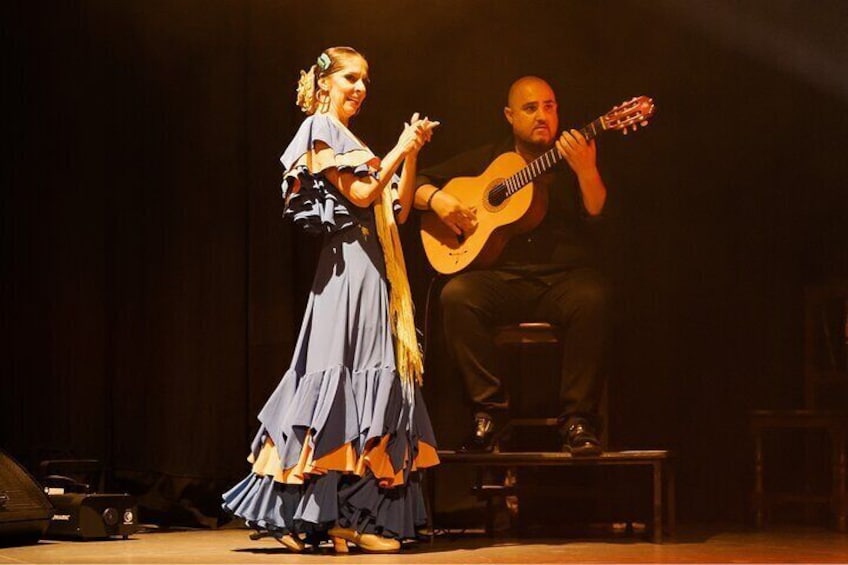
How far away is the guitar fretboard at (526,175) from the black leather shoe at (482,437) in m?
0.82

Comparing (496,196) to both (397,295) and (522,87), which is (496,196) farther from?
(397,295)

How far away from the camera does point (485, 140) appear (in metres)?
5.47

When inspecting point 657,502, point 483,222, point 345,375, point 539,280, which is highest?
point 483,222

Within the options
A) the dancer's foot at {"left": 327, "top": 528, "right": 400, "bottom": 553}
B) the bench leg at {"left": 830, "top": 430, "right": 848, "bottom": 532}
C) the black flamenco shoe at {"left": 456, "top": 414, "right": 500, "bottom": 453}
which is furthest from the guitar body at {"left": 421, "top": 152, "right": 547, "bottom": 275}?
the bench leg at {"left": 830, "top": 430, "right": 848, "bottom": 532}

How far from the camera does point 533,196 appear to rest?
5031mm

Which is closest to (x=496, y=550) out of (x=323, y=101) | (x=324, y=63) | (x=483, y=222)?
(x=483, y=222)

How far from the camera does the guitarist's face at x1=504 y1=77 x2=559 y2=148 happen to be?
5125mm

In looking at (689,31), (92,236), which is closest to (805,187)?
(689,31)

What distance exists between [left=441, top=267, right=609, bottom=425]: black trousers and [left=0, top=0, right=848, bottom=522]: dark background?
0.54m

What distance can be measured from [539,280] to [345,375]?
1.19 metres

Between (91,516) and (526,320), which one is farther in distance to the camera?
(526,320)

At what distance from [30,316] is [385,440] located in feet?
7.69

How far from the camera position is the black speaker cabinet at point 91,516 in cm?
473

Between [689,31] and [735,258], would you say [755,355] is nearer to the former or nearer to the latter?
[735,258]
